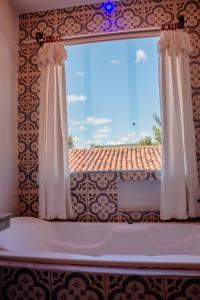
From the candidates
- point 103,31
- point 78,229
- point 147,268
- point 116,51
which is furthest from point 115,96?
point 147,268

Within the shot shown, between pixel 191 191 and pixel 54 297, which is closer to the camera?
pixel 54 297

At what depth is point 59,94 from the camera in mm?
2365

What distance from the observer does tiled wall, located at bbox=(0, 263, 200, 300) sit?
113 cm

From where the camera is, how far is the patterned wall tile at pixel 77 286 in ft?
3.88

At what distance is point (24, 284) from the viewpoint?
49.8 inches

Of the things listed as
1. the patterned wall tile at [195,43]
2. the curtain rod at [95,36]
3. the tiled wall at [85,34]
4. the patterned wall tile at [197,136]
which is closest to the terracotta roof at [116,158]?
the tiled wall at [85,34]

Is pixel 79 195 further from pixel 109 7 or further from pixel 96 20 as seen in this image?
pixel 109 7

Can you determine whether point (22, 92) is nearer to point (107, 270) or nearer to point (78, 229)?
point (78, 229)

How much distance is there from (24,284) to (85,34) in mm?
2162

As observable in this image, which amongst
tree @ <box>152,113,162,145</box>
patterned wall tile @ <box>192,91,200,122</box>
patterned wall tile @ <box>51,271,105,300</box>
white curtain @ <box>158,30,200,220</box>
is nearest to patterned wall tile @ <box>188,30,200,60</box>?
white curtain @ <box>158,30,200,220</box>

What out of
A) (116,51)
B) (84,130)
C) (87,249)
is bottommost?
(87,249)

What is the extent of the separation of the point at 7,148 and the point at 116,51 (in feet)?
4.65

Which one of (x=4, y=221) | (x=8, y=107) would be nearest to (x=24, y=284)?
(x=4, y=221)

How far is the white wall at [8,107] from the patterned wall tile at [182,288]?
5.08ft
